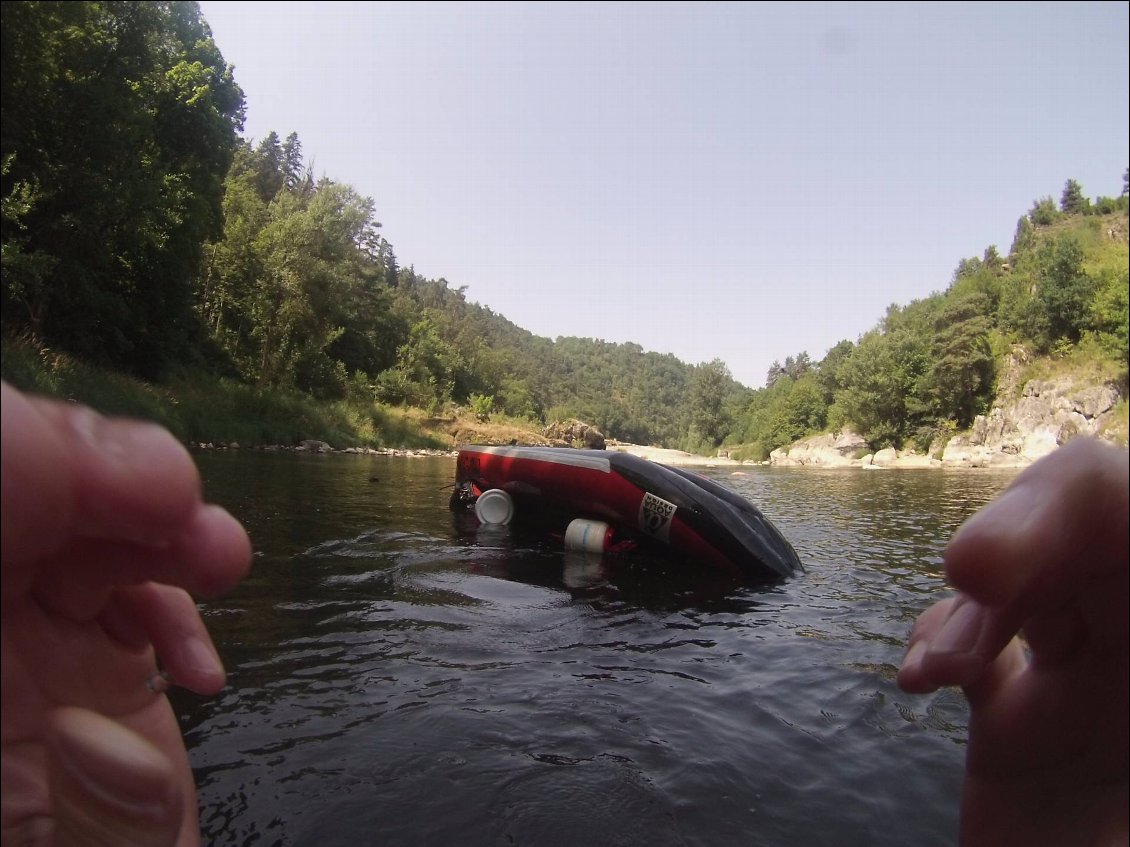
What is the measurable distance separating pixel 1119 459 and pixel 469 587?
188 inches

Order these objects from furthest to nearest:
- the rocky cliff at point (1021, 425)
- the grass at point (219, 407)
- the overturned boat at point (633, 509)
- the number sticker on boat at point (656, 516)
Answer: the rocky cliff at point (1021, 425)
the grass at point (219, 407)
the number sticker on boat at point (656, 516)
the overturned boat at point (633, 509)

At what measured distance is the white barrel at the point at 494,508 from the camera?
8.38 m

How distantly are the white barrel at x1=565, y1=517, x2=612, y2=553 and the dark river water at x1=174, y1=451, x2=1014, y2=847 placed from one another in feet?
2.03

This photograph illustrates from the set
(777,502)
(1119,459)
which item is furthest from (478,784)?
(777,502)

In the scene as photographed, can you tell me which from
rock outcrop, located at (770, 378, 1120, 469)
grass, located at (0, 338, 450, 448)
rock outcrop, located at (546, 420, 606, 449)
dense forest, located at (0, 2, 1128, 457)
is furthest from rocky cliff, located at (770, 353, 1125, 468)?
grass, located at (0, 338, 450, 448)

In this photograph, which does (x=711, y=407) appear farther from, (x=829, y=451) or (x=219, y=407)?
(x=219, y=407)

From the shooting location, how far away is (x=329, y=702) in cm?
303

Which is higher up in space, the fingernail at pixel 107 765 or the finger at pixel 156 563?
the finger at pixel 156 563

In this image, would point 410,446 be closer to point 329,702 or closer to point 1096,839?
point 329,702

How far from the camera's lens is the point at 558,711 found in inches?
122

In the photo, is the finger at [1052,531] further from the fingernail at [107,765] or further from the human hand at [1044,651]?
the fingernail at [107,765]

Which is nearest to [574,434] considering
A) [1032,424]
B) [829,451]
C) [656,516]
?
[829,451]

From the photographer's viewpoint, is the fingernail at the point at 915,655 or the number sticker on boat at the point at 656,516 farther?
the number sticker on boat at the point at 656,516

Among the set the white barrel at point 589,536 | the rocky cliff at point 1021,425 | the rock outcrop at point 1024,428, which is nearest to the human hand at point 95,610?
the white barrel at point 589,536
